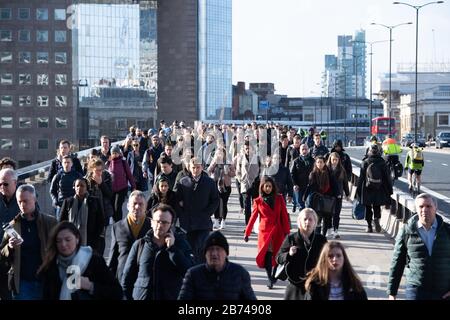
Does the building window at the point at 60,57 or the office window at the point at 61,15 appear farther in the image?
the building window at the point at 60,57

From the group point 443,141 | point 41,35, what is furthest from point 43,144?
point 443,141

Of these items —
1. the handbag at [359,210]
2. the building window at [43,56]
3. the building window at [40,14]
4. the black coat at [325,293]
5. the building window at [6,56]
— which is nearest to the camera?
the black coat at [325,293]

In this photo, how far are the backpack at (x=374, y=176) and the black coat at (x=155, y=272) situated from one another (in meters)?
9.78

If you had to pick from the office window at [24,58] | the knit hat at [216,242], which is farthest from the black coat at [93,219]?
the office window at [24,58]

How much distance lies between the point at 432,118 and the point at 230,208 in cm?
10183

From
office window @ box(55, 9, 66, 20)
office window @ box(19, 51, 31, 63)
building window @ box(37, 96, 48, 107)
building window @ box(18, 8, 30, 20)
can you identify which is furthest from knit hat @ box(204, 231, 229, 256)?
office window @ box(19, 51, 31, 63)

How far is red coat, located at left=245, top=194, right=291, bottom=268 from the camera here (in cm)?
1189

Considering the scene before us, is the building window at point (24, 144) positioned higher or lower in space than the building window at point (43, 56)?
lower

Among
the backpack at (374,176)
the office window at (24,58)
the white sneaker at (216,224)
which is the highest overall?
the office window at (24,58)

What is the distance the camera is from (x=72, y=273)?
681 cm

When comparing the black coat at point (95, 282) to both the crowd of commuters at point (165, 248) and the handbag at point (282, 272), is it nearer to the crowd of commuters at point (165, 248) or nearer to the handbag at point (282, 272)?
the crowd of commuters at point (165, 248)

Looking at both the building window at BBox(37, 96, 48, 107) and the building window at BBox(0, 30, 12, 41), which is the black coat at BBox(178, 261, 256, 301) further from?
the building window at BBox(0, 30, 12, 41)

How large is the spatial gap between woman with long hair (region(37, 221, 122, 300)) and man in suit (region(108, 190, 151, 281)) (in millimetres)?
1600

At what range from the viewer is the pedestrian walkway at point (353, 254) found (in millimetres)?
11922
